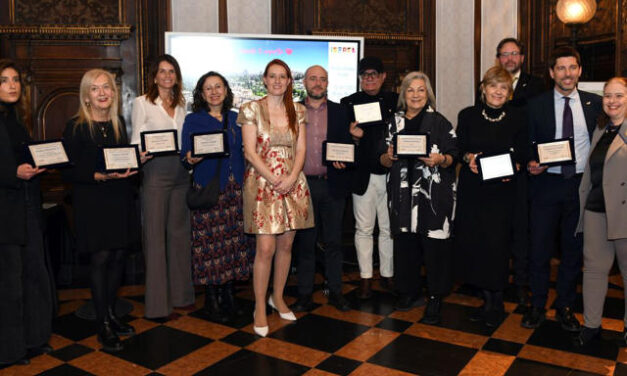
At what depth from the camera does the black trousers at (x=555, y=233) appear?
3.28 m

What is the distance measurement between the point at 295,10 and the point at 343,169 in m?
2.54

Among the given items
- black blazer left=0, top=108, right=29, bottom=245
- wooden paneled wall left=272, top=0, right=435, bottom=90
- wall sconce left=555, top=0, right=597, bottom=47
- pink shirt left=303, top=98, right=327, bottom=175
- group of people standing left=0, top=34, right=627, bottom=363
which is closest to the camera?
black blazer left=0, top=108, right=29, bottom=245

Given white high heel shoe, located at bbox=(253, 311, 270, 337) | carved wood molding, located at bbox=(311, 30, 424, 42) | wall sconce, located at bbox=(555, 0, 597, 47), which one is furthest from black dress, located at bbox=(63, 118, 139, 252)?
wall sconce, located at bbox=(555, 0, 597, 47)

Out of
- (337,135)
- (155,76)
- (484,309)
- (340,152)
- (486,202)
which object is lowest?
(484,309)

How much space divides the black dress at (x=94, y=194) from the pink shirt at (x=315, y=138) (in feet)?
3.75

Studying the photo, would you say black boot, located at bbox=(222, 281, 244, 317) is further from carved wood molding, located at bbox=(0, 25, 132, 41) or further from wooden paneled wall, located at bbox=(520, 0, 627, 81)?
wooden paneled wall, located at bbox=(520, 0, 627, 81)

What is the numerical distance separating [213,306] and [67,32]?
118 inches

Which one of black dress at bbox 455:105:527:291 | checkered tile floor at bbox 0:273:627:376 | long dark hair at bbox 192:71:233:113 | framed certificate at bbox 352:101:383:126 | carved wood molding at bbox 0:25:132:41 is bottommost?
checkered tile floor at bbox 0:273:627:376

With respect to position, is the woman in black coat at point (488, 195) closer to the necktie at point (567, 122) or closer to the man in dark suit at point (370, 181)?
the necktie at point (567, 122)

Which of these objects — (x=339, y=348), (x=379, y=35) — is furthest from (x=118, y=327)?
(x=379, y=35)

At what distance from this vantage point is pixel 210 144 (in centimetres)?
333

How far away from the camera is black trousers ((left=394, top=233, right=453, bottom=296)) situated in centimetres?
356

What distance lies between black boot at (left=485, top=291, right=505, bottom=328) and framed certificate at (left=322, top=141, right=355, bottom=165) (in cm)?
121

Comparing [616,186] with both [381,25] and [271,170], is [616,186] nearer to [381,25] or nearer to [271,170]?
[271,170]
